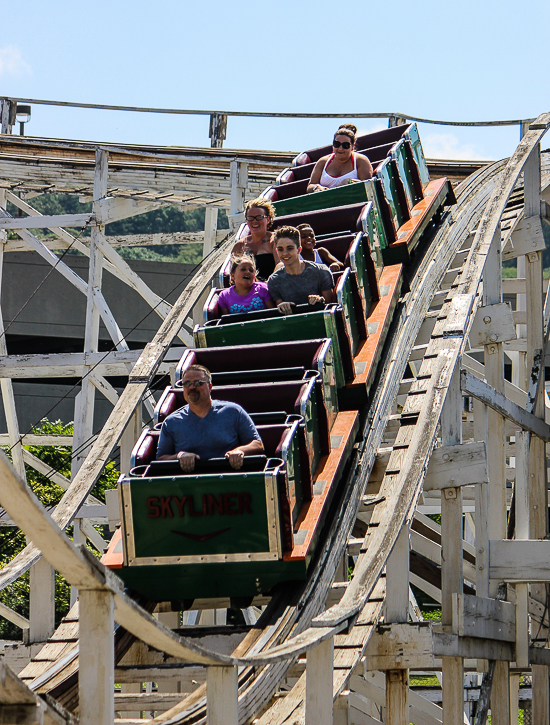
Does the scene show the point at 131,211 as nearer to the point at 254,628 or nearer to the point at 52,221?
the point at 52,221

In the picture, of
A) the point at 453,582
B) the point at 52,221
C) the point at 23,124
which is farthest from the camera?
the point at 23,124

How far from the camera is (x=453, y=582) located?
515 centimetres

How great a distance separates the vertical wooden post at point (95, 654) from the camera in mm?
2086

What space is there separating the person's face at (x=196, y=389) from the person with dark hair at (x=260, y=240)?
2170 mm

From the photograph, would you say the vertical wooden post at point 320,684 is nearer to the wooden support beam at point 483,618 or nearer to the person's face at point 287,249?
the wooden support beam at point 483,618

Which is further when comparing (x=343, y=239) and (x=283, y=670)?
(x=343, y=239)

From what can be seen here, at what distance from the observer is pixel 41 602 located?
4.48 meters

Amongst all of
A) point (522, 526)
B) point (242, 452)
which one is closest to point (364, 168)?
point (522, 526)

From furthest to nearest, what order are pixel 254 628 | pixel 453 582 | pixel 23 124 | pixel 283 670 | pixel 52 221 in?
pixel 23 124, pixel 52 221, pixel 453 582, pixel 254 628, pixel 283 670

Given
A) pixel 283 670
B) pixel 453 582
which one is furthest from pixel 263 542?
pixel 453 582

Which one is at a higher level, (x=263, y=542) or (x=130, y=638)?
(x=263, y=542)

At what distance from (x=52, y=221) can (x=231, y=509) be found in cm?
600

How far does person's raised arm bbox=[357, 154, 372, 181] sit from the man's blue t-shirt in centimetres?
350

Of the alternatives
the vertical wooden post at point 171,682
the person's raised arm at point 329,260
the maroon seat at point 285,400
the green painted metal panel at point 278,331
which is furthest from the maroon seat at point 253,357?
the vertical wooden post at point 171,682
